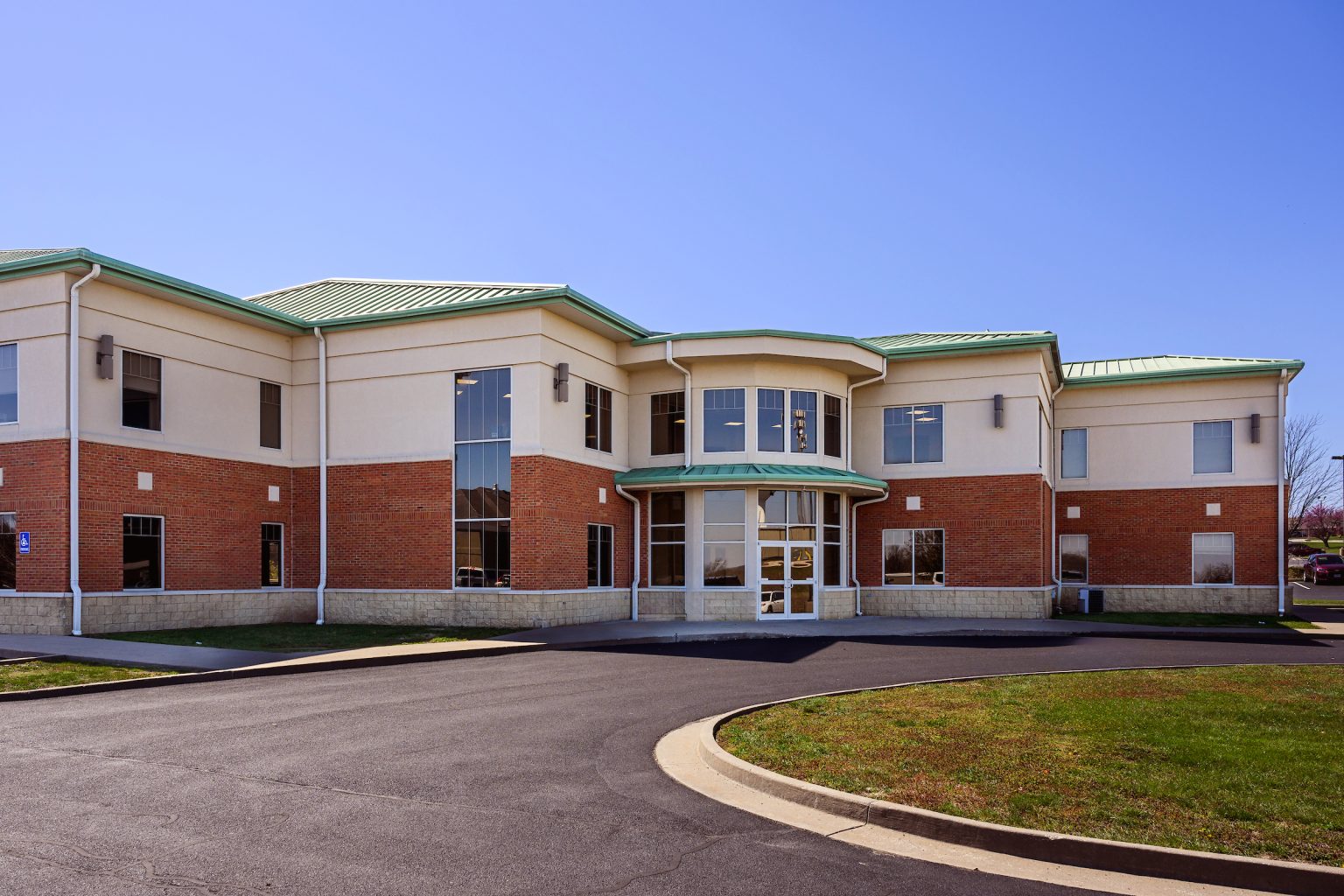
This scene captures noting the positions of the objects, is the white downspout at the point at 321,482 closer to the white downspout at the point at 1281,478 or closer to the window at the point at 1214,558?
the window at the point at 1214,558

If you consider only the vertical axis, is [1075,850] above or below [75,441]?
below

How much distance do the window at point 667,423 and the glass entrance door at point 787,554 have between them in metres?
2.72

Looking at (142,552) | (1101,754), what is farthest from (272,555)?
(1101,754)

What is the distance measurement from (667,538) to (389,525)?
22.5 ft

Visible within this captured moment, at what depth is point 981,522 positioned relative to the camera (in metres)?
27.0

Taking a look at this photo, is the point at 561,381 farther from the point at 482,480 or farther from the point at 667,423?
the point at 667,423

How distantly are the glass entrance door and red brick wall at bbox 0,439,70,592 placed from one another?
1495 centimetres

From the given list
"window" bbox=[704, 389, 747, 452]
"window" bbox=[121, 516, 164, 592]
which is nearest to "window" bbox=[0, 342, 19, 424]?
"window" bbox=[121, 516, 164, 592]

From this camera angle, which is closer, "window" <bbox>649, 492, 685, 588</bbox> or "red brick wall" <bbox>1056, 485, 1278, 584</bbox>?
"window" <bbox>649, 492, 685, 588</bbox>

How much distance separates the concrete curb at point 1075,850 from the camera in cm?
559

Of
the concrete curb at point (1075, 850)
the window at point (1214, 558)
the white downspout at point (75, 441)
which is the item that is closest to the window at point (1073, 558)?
the window at point (1214, 558)

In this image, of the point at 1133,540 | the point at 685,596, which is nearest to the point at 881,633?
the point at 685,596

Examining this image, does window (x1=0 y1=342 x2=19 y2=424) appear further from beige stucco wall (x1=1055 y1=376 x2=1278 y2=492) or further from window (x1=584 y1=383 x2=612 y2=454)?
beige stucco wall (x1=1055 y1=376 x2=1278 y2=492)

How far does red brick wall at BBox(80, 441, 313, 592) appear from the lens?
20.7 m
